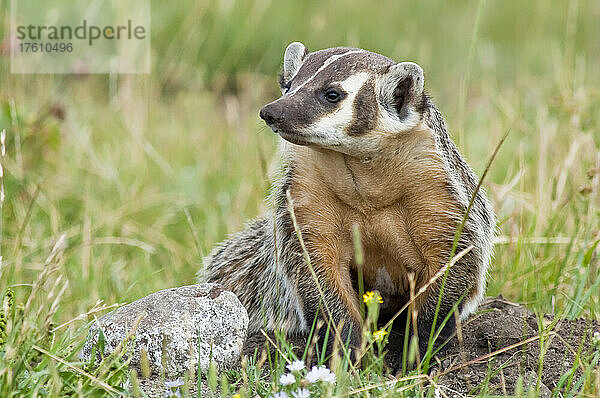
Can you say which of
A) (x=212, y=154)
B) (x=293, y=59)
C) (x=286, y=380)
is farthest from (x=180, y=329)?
(x=212, y=154)

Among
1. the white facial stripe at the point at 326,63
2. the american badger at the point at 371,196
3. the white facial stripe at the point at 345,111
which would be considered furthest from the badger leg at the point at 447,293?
the white facial stripe at the point at 326,63

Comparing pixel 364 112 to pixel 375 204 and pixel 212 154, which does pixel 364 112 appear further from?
pixel 212 154

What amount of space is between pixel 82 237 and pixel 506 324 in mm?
2457

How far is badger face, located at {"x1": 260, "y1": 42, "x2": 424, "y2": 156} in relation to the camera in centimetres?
312

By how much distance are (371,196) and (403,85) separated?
1.41ft

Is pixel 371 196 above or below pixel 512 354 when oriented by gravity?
above

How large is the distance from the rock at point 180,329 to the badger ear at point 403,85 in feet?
3.10

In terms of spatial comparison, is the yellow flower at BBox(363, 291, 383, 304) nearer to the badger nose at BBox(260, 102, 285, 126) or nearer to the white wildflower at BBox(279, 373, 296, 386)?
the white wildflower at BBox(279, 373, 296, 386)

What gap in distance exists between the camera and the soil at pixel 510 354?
304 centimetres

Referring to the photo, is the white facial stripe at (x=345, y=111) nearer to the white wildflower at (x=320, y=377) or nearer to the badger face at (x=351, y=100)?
the badger face at (x=351, y=100)

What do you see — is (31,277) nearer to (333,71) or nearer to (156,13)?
(333,71)

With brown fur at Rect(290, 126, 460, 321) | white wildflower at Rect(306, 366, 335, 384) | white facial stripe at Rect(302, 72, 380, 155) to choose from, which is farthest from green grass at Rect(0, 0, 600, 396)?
white facial stripe at Rect(302, 72, 380, 155)

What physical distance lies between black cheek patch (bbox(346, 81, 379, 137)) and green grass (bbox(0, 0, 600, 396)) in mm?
528

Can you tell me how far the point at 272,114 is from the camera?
298 cm
